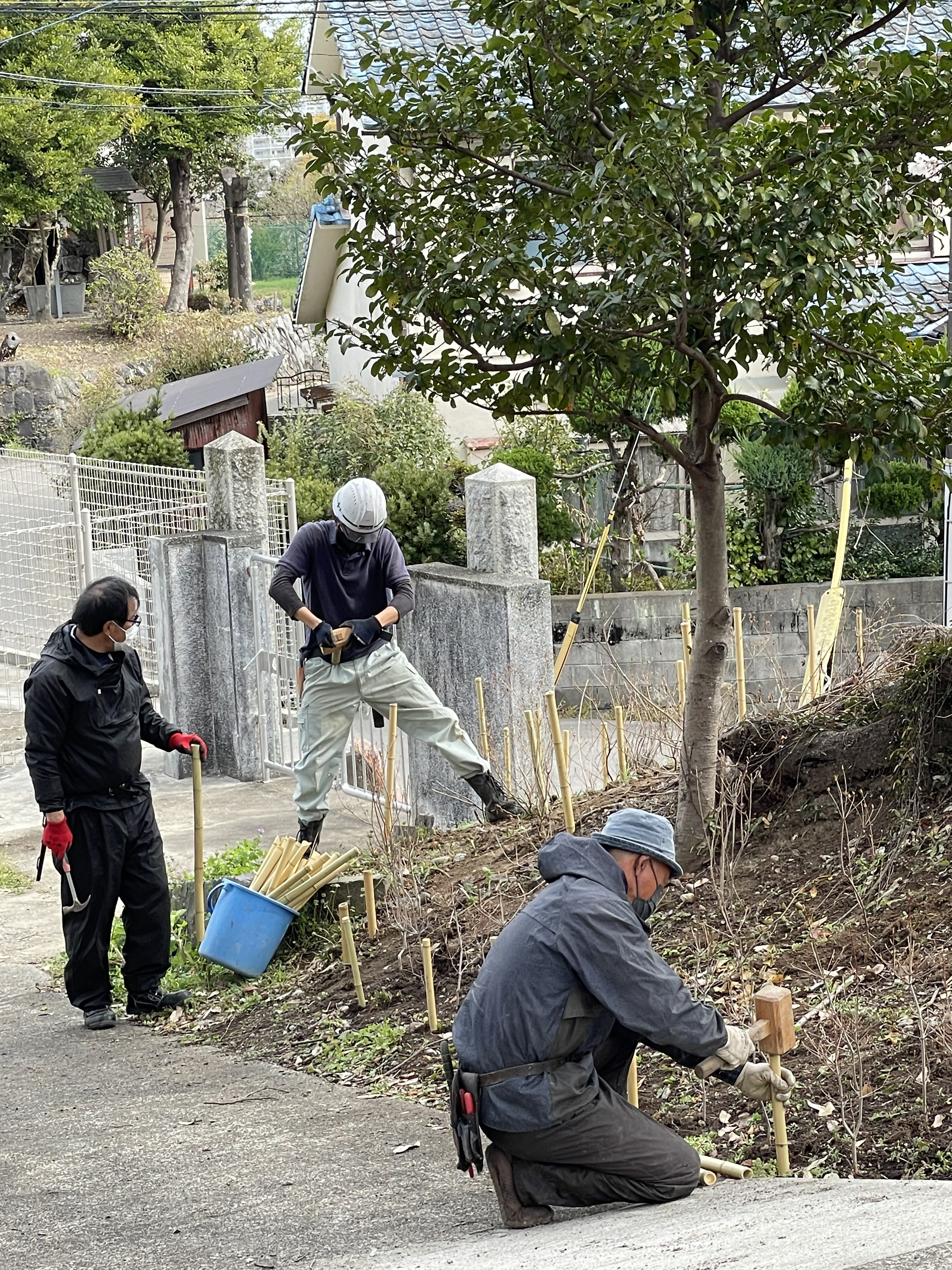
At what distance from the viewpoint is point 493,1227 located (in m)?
4.13

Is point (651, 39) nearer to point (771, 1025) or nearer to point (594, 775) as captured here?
point (771, 1025)

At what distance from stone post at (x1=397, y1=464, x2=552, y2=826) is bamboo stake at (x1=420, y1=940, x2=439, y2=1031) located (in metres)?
2.14

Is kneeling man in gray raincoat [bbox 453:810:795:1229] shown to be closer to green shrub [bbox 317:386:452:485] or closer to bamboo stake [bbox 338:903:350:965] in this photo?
bamboo stake [bbox 338:903:350:965]

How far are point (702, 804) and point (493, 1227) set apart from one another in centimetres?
250

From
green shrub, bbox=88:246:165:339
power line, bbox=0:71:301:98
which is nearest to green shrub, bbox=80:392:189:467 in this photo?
power line, bbox=0:71:301:98

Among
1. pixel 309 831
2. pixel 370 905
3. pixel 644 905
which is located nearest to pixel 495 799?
pixel 309 831

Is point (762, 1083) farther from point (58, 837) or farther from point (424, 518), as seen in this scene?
point (424, 518)

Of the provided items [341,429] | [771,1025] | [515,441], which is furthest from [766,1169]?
[341,429]

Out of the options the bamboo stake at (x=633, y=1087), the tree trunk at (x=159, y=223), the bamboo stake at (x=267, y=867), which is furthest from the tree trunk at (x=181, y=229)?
the bamboo stake at (x=633, y=1087)

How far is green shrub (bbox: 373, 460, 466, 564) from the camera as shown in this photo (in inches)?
609

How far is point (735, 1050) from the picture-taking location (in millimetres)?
3992

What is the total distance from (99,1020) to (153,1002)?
0.24m

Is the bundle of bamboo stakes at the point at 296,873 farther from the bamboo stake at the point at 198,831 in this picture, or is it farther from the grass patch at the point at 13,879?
the grass patch at the point at 13,879

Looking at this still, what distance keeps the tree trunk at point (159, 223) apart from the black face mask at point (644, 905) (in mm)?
36885
